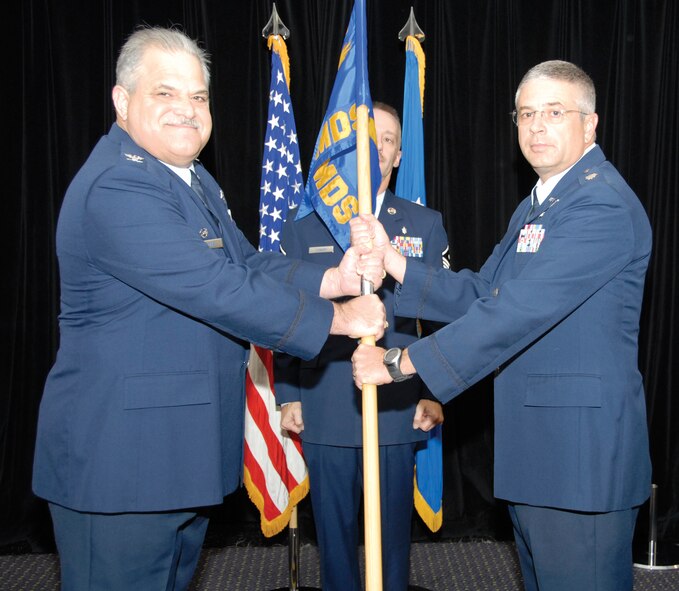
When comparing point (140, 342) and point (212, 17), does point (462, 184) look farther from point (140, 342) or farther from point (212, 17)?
point (140, 342)

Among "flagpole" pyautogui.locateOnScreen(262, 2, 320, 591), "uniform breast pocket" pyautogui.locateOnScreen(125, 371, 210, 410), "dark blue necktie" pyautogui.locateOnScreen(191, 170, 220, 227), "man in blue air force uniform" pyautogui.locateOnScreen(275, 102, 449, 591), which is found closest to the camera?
"uniform breast pocket" pyautogui.locateOnScreen(125, 371, 210, 410)

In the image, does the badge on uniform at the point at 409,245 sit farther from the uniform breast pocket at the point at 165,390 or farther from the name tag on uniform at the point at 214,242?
the uniform breast pocket at the point at 165,390

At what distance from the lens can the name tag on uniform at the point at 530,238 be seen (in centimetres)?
224

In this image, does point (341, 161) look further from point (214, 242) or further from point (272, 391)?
point (272, 391)

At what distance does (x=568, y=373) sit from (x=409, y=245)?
3.46ft

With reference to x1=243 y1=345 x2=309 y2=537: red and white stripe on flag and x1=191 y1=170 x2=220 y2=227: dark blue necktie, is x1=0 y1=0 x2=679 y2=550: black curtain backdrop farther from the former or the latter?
x1=191 y1=170 x2=220 y2=227: dark blue necktie

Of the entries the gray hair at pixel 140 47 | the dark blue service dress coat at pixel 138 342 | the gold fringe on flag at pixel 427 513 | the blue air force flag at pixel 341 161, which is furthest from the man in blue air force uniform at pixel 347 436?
the gray hair at pixel 140 47

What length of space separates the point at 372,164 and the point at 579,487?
4.02ft

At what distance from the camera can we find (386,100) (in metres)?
4.00

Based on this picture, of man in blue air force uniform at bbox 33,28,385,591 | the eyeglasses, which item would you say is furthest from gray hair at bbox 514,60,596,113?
man in blue air force uniform at bbox 33,28,385,591

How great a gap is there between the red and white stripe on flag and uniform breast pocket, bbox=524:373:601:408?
5.40 feet

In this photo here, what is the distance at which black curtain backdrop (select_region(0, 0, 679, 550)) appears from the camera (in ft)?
13.0

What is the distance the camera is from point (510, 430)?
2.20 m

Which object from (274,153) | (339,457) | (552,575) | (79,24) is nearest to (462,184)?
(274,153)
